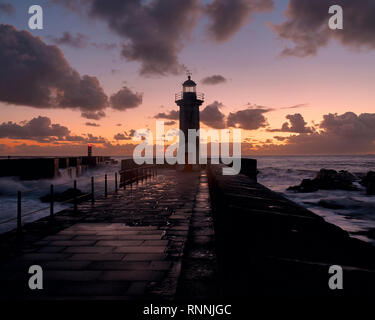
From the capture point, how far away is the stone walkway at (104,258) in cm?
298

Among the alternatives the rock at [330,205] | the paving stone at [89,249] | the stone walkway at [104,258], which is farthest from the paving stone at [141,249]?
the rock at [330,205]

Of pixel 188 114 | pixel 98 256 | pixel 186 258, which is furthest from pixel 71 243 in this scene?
pixel 188 114

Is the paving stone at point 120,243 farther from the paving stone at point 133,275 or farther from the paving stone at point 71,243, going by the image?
the paving stone at point 133,275

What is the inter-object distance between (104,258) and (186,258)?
117 cm

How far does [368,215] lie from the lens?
15.9m

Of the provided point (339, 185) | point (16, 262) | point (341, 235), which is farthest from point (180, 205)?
point (339, 185)

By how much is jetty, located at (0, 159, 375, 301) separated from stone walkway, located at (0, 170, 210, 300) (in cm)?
1

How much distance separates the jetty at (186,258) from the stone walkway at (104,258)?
0.5 inches

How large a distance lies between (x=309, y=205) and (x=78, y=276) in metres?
18.2

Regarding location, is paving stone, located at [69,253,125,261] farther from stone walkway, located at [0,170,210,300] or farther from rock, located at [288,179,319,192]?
rock, located at [288,179,319,192]

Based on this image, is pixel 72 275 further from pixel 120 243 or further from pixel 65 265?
pixel 120 243

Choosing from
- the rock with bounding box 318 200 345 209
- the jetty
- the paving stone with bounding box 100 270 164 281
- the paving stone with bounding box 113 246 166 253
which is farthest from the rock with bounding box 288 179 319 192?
the paving stone with bounding box 100 270 164 281

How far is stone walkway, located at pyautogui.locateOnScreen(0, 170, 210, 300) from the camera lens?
117 inches
